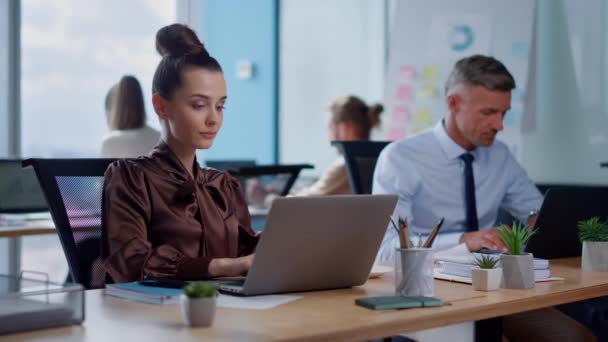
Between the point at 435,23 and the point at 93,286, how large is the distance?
313cm

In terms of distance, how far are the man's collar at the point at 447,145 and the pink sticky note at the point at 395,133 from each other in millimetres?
1823

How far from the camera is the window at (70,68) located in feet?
18.4

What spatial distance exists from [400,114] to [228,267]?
318cm

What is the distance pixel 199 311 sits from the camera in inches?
54.3

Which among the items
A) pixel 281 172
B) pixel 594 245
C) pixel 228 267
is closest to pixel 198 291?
pixel 228 267

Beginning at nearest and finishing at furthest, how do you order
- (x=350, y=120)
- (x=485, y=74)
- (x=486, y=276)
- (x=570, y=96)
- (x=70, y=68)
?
1. (x=486, y=276)
2. (x=485, y=74)
3. (x=570, y=96)
4. (x=350, y=120)
5. (x=70, y=68)

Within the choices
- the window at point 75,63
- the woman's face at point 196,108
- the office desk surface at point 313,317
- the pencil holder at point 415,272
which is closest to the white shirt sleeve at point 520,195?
the office desk surface at point 313,317

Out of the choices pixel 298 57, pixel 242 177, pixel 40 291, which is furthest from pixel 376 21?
pixel 40 291

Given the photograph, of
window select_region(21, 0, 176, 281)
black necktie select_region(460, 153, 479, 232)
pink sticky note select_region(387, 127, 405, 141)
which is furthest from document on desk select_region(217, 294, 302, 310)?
window select_region(21, 0, 176, 281)

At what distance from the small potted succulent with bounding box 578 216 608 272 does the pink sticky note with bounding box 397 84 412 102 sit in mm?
2710

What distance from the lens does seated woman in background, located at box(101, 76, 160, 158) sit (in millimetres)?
4355

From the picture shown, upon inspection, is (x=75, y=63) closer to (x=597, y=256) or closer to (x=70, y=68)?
(x=70, y=68)

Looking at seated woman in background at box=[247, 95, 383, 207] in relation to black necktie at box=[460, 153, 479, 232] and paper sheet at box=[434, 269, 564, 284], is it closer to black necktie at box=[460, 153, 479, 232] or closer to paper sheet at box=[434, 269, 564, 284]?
black necktie at box=[460, 153, 479, 232]

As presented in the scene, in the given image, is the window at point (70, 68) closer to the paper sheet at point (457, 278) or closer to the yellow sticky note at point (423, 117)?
the yellow sticky note at point (423, 117)
